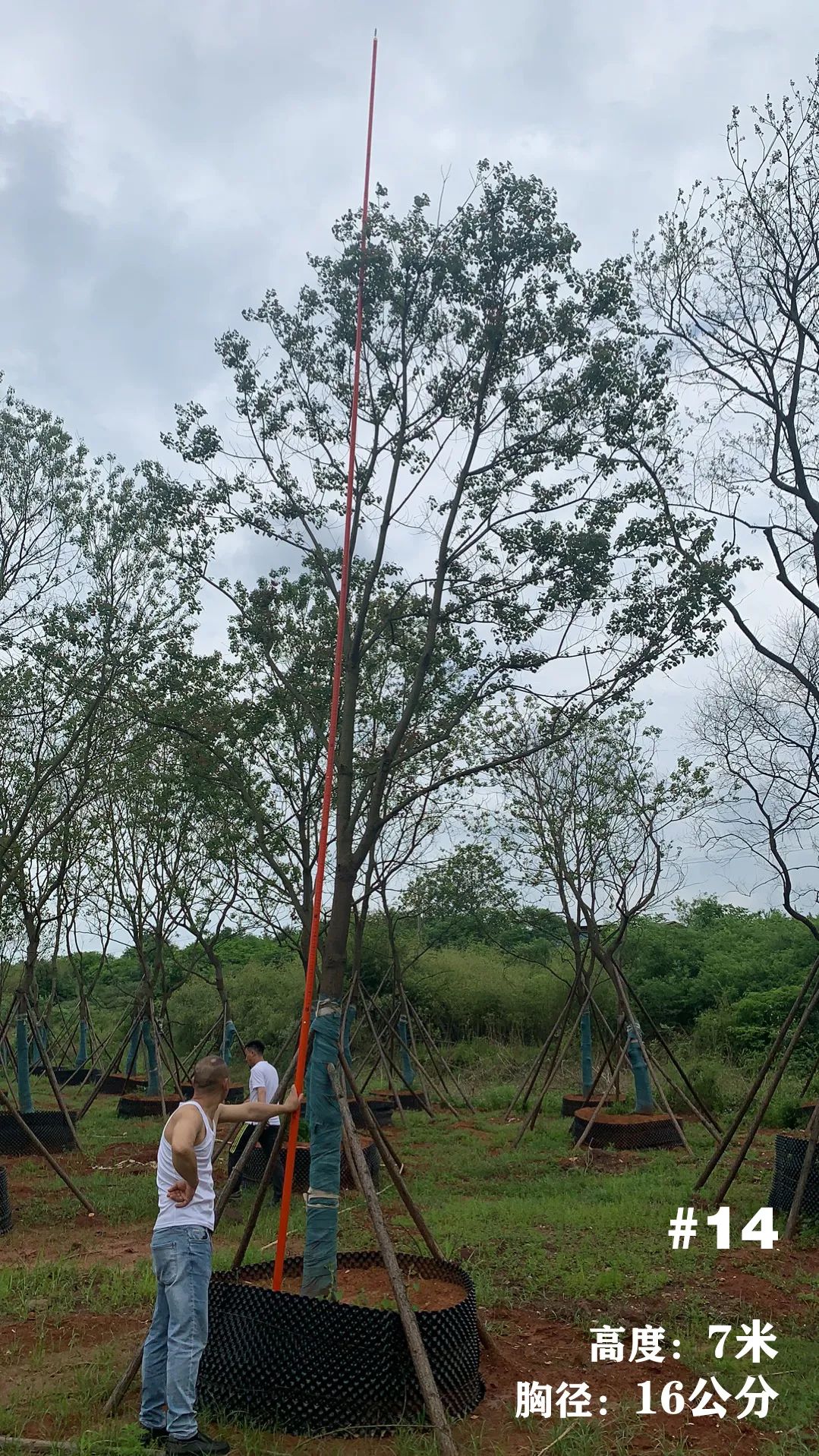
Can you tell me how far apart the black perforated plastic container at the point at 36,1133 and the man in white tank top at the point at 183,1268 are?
28.5 ft

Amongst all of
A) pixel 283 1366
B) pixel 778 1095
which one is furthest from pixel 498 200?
pixel 778 1095

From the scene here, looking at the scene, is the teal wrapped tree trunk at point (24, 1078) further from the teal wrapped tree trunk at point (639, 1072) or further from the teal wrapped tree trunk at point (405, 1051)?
the teal wrapped tree trunk at point (639, 1072)

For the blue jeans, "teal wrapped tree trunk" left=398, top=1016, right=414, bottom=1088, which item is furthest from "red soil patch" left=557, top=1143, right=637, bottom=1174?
the blue jeans

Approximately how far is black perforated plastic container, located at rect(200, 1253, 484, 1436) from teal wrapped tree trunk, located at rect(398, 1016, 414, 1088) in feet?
40.6

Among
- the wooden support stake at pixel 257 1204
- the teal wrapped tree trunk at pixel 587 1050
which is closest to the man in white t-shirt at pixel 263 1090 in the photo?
the wooden support stake at pixel 257 1204

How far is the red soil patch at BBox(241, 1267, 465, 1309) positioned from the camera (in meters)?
5.74

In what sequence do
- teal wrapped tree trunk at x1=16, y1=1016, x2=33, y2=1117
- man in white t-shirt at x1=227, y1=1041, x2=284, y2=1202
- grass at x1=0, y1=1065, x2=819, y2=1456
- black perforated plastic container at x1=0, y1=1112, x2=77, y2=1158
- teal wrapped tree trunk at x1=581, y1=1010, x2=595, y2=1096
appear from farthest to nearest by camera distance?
teal wrapped tree trunk at x1=581, y1=1010, x2=595, y2=1096, teal wrapped tree trunk at x1=16, y1=1016, x2=33, y2=1117, black perforated plastic container at x1=0, y1=1112, x2=77, y2=1158, man in white t-shirt at x1=227, y1=1041, x2=284, y2=1202, grass at x1=0, y1=1065, x2=819, y2=1456

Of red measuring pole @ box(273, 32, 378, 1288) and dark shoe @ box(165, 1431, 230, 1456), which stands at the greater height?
red measuring pole @ box(273, 32, 378, 1288)

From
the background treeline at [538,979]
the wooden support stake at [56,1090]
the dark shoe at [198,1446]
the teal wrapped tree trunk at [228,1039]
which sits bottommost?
the dark shoe at [198,1446]

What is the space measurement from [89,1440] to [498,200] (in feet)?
25.3

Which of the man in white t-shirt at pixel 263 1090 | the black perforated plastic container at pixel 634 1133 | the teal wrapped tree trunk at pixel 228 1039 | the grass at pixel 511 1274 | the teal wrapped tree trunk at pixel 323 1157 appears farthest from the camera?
the teal wrapped tree trunk at pixel 228 1039

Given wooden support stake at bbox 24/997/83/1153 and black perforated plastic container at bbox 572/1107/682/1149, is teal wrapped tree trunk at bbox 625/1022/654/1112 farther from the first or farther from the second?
wooden support stake at bbox 24/997/83/1153

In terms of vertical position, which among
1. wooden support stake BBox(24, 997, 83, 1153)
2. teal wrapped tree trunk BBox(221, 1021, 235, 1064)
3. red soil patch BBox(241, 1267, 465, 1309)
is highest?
teal wrapped tree trunk BBox(221, 1021, 235, 1064)

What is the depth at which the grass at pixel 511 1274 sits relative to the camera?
4.77 meters
